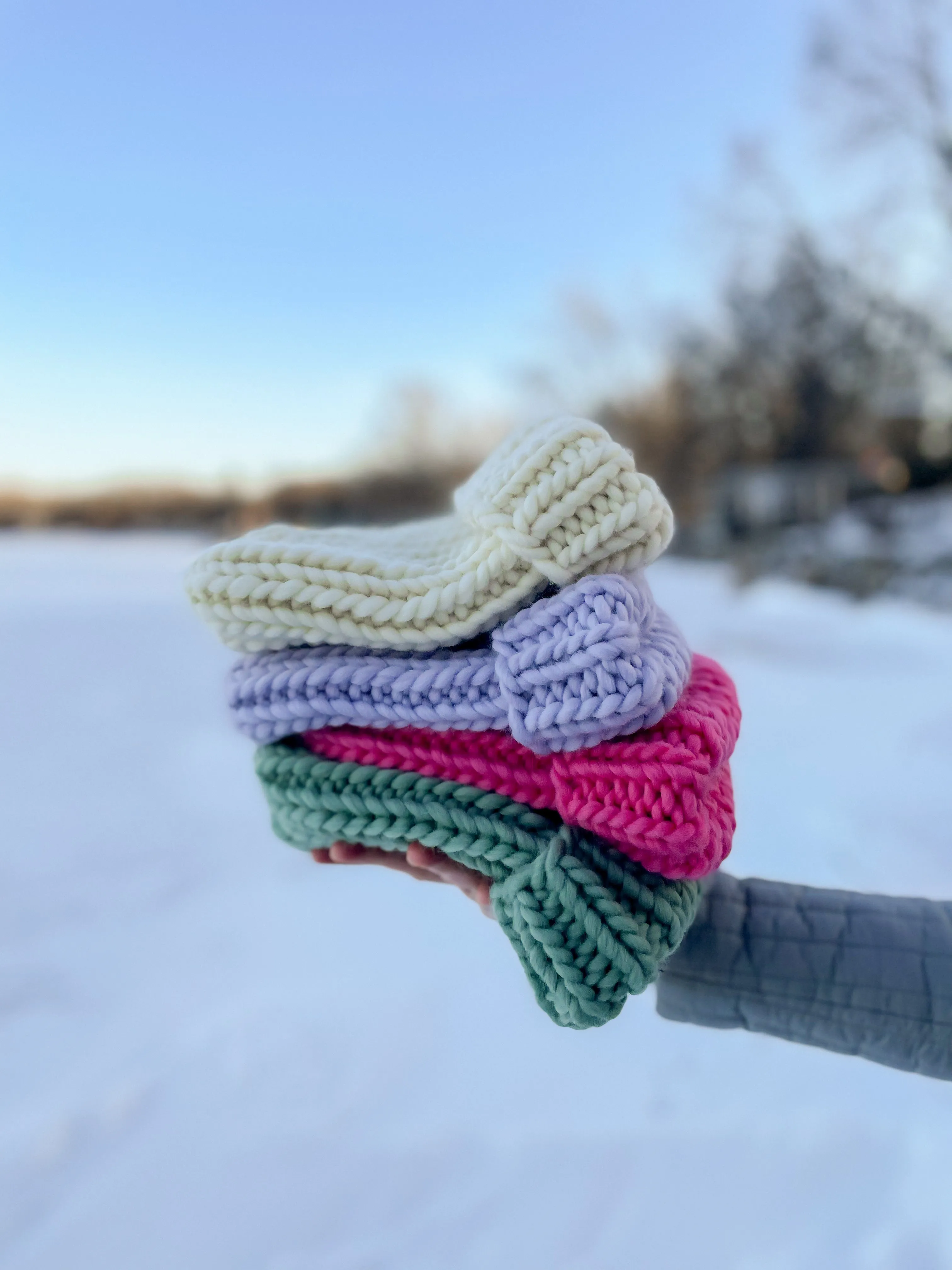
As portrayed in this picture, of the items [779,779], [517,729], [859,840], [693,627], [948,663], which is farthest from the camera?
[693,627]

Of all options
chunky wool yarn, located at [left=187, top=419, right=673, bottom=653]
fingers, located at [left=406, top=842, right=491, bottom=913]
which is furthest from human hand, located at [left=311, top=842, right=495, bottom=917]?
chunky wool yarn, located at [left=187, top=419, right=673, bottom=653]

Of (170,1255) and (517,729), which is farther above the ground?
(517,729)

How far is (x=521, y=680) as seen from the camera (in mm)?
437

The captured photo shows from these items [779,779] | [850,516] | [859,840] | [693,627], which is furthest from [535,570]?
[850,516]

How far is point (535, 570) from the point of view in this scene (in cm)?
46

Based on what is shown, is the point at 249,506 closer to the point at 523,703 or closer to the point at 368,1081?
the point at 368,1081

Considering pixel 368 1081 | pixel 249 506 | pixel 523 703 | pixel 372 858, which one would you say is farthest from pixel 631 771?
pixel 249 506

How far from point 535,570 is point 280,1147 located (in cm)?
64

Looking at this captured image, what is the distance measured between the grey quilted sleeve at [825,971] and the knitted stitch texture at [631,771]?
0.18 m

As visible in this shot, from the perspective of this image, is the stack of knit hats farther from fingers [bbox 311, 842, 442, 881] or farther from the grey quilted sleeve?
the grey quilted sleeve

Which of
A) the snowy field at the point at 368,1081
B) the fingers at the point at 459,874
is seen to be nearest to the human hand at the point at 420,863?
the fingers at the point at 459,874

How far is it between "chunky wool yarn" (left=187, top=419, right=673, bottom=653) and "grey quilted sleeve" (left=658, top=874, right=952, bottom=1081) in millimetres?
301

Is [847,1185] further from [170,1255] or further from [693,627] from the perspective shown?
[693,627]

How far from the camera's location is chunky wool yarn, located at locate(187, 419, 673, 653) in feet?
1.43
